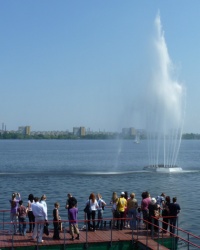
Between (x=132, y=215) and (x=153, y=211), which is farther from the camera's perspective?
(x=132, y=215)

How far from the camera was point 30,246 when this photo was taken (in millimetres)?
19047

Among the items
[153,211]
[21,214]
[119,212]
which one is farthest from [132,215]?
[21,214]

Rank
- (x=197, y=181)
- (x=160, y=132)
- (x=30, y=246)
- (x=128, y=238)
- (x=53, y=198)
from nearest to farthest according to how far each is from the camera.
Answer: (x=30, y=246), (x=128, y=238), (x=53, y=198), (x=197, y=181), (x=160, y=132)

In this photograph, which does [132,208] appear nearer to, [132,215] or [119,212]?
[132,215]

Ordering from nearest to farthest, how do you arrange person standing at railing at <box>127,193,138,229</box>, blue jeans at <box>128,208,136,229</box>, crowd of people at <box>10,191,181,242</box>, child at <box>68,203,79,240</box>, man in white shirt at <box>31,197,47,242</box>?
1. man in white shirt at <box>31,197,47,242</box>
2. child at <box>68,203,79,240</box>
3. crowd of people at <box>10,191,181,242</box>
4. blue jeans at <box>128,208,136,229</box>
5. person standing at railing at <box>127,193,138,229</box>

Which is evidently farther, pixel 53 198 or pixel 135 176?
pixel 135 176

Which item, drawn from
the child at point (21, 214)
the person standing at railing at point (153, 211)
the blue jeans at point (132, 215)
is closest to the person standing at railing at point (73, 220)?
the child at point (21, 214)

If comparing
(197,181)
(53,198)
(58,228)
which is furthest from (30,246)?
(197,181)

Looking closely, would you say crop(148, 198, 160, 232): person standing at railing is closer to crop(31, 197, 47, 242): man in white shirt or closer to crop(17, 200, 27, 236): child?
crop(31, 197, 47, 242): man in white shirt

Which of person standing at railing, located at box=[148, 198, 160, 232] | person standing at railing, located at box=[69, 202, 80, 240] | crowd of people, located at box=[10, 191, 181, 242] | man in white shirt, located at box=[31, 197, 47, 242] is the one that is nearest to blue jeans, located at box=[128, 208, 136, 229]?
crowd of people, located at box=[10, 191, 181, 242]

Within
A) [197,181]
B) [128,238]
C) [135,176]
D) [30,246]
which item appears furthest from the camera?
[135,176]

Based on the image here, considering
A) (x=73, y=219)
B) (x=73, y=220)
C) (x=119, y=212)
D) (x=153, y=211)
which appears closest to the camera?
(x=73, y=220)

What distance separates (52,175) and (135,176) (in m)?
11.0

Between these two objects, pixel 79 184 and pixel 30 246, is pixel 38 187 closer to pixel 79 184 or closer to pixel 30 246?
pixel 79 184
